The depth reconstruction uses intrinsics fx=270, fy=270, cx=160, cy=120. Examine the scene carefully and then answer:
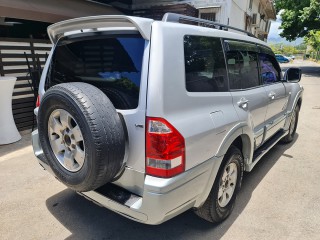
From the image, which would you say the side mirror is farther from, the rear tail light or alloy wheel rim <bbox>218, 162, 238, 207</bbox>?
the rear tail light

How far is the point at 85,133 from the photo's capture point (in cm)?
191

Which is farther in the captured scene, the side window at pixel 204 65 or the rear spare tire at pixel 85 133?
the side window at pixel 204 65

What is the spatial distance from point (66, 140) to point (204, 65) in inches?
52.1

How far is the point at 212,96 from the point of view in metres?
2.35

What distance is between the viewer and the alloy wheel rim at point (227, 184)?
2.66 m

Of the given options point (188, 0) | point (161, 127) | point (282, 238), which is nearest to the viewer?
point (161, 127)

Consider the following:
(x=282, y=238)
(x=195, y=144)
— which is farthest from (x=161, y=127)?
(x=282, y=238)

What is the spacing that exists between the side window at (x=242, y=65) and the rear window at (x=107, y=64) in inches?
Answer: 43.7

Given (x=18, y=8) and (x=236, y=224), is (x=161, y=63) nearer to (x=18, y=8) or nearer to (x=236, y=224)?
(x=236, y=224)

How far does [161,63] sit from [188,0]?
9.96m

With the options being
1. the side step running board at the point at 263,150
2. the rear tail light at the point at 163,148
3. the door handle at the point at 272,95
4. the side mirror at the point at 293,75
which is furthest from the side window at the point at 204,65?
the side mirror at the point at 293,75

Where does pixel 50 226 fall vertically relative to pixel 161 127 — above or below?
below

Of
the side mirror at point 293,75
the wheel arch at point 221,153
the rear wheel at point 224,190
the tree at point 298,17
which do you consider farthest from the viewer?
the tree at point 298,17

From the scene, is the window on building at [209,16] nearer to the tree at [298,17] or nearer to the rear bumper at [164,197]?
the rear bumper at [164,197]
